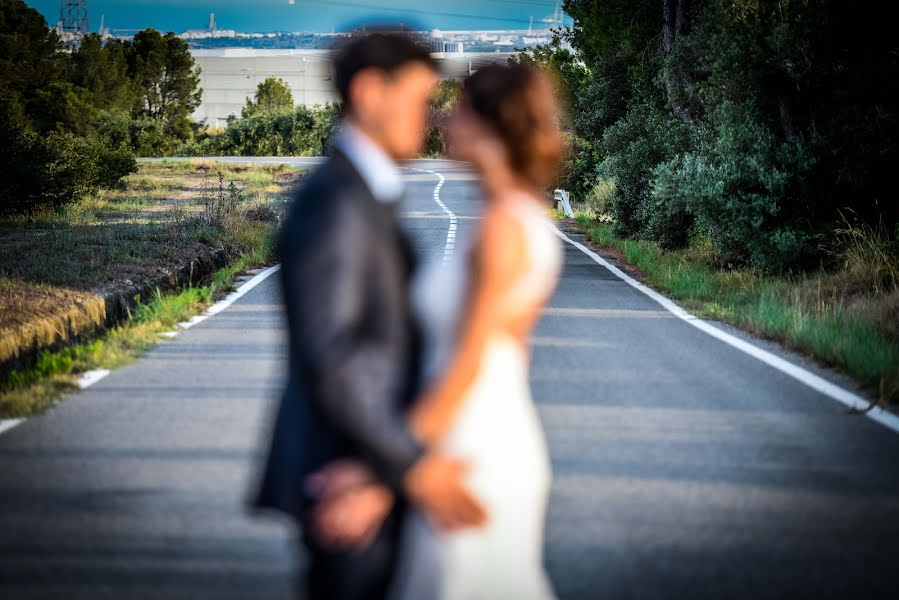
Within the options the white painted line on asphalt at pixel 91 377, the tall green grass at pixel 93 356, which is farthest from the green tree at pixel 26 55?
the white painted line on asphalt at pixel 91 377

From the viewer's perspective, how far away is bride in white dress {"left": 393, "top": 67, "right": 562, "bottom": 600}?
2.34 metres

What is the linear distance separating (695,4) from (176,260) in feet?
39.2

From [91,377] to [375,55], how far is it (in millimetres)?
6510

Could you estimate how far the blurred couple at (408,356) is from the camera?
2.21 meters

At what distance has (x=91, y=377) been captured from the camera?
8.09 meters

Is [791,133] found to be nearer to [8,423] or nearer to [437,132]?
[8,423]

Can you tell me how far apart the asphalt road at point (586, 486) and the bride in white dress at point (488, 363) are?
1.63 meters

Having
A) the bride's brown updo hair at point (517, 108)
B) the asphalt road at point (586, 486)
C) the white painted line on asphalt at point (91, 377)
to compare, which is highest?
the bride's brown updo hair at point (517, 108)

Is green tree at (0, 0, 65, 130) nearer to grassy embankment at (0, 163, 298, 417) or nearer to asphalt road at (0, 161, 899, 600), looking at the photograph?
grassy embankment at (0, 163, 298, 417)

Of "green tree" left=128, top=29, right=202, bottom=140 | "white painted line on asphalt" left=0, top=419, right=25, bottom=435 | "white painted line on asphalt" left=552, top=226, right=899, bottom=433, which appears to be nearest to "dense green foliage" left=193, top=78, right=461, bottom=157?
"green tree" left=128, top=29, right=202, bottom=140

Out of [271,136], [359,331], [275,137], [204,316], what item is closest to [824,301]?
[204,316]

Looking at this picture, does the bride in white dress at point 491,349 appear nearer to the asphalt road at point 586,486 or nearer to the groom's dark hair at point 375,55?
the groom's dark hair at point 375,55

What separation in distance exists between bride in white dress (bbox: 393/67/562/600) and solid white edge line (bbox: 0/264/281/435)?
370cm

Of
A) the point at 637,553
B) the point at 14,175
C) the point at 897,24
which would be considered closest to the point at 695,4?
the point at 897,24
